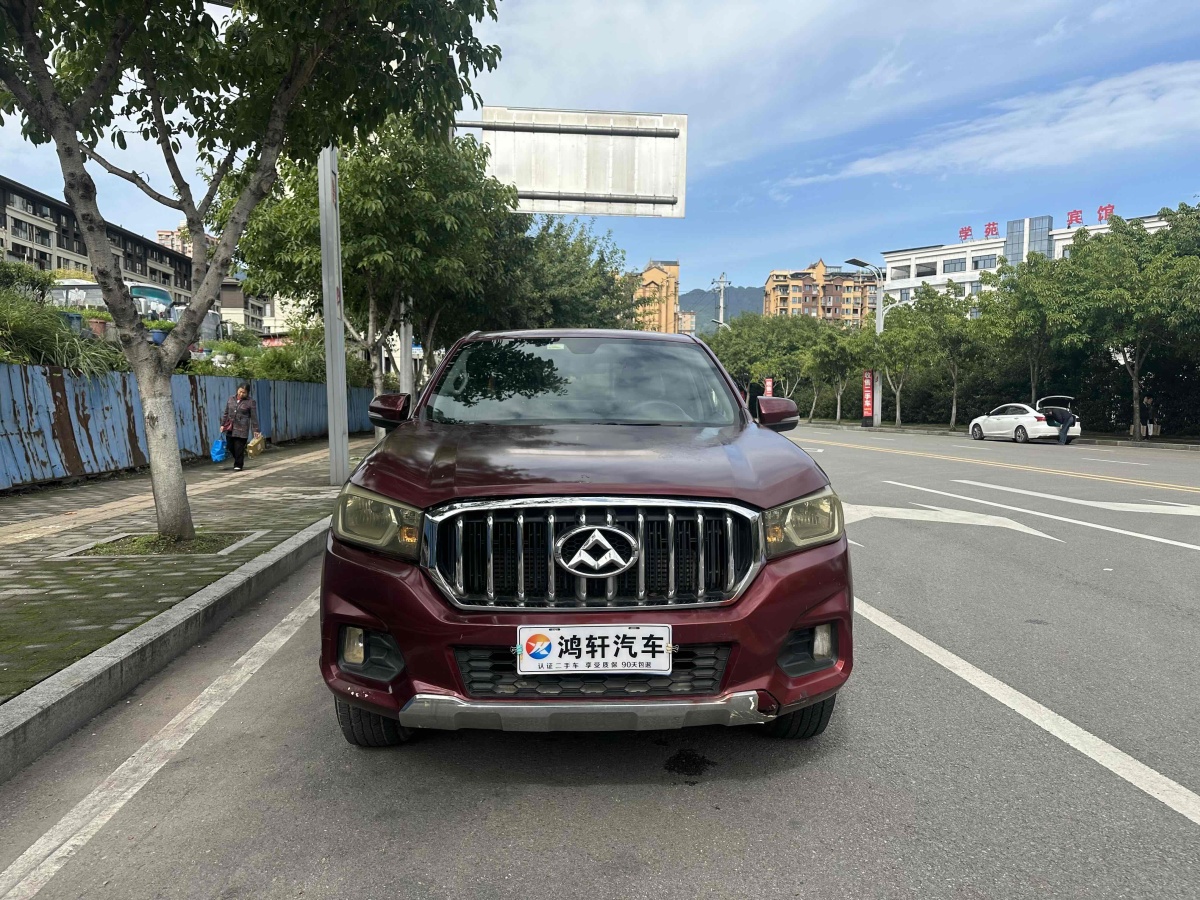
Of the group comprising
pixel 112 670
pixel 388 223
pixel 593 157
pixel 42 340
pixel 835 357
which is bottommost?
pixel 112 670

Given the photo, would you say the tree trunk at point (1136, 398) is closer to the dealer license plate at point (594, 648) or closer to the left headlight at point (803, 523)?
the left headlight at point (803, 523)

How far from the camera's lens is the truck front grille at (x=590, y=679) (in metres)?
2.85

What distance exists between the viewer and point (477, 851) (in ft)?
8.66

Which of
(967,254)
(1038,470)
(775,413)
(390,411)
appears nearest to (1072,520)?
(775,413)

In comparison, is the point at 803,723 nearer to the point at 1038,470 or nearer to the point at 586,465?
the point at 586,465

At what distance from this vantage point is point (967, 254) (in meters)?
115

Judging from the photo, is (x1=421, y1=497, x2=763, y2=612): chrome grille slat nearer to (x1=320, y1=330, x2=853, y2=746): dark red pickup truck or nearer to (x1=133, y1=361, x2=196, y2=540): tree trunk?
(x1=320, y1=330, x2=853, y2=746): dark red pickup truck

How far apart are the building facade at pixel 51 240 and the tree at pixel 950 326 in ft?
149

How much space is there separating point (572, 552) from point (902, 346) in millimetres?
47019

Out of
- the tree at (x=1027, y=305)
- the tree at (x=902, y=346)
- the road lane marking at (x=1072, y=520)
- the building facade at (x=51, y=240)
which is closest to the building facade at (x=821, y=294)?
the building facade at (x=51, y=240)

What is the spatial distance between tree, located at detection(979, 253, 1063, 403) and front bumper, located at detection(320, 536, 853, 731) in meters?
32.5

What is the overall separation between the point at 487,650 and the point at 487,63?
20.0 feet

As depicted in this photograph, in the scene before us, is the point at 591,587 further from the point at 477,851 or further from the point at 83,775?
the point at 83,775

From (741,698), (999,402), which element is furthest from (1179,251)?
(741,698)
